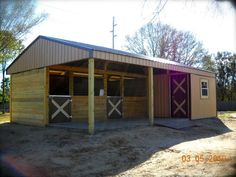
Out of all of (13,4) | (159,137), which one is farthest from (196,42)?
(159,137)

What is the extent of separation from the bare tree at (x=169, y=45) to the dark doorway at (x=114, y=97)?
54.3 feet

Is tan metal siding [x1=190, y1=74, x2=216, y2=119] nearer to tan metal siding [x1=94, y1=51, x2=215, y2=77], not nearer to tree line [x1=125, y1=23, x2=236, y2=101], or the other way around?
tan metal siding [x1=94, y1=51, x2=215, y2=77]

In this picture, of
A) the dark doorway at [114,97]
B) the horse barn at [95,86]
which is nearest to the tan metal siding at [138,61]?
the horse barn at [95,86]

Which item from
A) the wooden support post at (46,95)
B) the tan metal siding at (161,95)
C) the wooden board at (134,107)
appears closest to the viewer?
the wooden support post at (46,95)

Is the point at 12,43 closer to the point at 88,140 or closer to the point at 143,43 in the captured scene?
the point at 88,140

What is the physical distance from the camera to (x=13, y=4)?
53.0 ft

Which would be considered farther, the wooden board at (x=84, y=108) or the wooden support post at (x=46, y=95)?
the wooden board at (x=84, y=108)

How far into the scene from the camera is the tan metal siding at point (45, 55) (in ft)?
30.5

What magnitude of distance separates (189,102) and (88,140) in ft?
24.9

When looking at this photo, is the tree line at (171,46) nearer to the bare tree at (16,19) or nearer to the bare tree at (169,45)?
the bare tree at (169,45)
